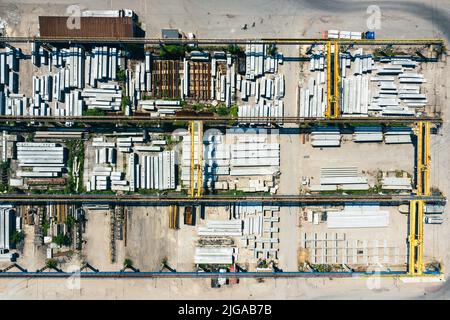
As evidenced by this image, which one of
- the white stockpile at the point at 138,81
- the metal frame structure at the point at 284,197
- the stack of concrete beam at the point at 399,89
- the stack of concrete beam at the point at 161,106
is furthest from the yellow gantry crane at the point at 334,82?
the white stockpile at the point at 138,81

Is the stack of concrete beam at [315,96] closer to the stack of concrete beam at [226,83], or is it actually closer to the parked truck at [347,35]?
the parked truck at [347,35]

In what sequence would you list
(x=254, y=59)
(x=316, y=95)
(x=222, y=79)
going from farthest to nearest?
(x=316, y=95)
(x=222, y=79)
(x=254, y=59)

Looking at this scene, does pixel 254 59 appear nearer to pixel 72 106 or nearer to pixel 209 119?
pixel 209 119

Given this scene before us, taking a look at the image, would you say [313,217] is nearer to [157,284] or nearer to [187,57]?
[157,284]

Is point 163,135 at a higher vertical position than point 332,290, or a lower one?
higher

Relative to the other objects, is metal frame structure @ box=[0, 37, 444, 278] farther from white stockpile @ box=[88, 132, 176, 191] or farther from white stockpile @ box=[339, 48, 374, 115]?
white stockpile @ box=[88, 132, 176, 191]

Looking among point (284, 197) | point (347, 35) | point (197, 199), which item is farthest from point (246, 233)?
point (347, 35)
